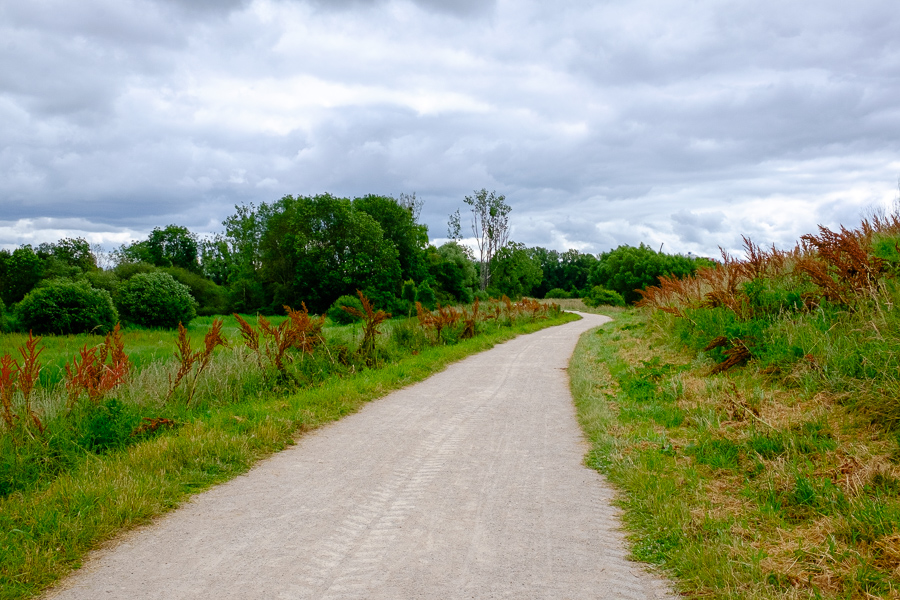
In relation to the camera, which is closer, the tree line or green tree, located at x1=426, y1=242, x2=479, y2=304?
the tree line

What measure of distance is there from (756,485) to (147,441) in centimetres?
643

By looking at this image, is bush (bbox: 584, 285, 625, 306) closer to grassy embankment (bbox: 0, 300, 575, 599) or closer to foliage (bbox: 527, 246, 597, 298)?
foliage (bbox: 527, 246, 597, 298)

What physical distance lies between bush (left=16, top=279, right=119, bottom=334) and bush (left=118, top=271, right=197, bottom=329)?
4084 millimetres

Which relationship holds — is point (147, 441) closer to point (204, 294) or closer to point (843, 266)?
point (843, 266)

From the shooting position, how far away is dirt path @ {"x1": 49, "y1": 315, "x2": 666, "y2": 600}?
11.6 ft

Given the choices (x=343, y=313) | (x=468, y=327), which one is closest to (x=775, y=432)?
(x=468, y=327)

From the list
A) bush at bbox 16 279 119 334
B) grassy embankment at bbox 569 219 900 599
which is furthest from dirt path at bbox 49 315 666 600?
bush at bbox 16 279 119 334

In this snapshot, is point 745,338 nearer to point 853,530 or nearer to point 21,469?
point 853,530

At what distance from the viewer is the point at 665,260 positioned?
7438cm

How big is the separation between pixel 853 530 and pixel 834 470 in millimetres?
1018

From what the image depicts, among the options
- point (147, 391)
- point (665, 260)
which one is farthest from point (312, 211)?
point (665, 260)

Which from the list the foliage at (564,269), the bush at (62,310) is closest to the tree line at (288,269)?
the bush at (62,310)

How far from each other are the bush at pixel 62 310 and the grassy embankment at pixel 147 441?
4.23 metres

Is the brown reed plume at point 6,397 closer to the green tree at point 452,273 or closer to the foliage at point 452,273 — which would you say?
the foliage at point 452,273
